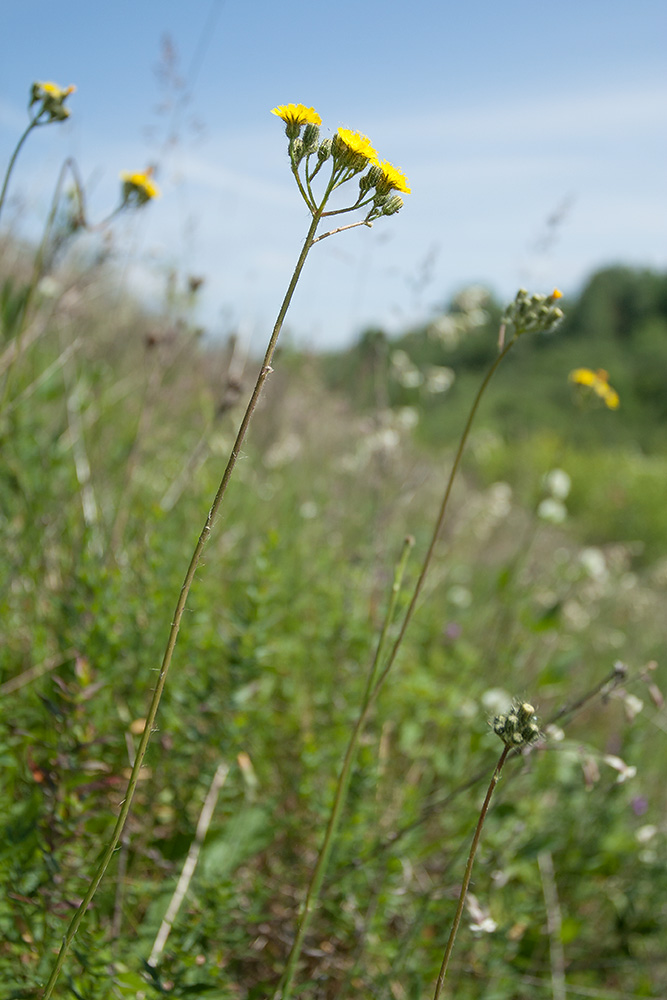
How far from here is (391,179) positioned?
0.85 metres

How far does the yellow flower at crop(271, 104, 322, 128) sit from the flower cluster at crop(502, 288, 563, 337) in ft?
1.31

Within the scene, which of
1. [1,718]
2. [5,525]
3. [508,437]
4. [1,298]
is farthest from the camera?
[508,437]

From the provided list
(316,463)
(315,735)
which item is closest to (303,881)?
(315,735)

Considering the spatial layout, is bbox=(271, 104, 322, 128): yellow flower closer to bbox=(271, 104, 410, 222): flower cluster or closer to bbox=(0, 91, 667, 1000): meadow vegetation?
bbox=(271, 104, 410, 222): flower cluster

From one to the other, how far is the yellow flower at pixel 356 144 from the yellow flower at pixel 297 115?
0.17 feet

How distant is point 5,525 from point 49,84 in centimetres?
106

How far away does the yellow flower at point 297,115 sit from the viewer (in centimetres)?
83

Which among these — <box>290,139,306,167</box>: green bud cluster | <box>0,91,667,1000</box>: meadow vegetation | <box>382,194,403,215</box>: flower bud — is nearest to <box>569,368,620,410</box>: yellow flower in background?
<box>0,91,667,1000</box>: meadow vegetation

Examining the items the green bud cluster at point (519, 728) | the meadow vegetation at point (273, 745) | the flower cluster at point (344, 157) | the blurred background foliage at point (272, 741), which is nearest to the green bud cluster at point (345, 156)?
the flower cluster at point (344, 157)

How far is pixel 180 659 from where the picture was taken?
176 centimetres

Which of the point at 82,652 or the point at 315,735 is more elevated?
the point at 82,652

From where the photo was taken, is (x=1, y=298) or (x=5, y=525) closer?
(x=5, y=525)

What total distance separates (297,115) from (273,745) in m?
1.59

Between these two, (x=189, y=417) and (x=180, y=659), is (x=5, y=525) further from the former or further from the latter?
(x=189, y=417)
